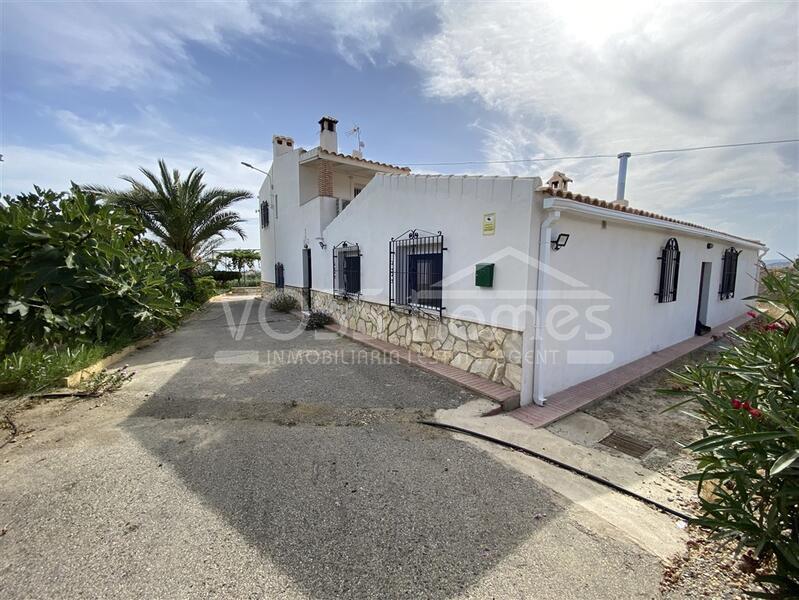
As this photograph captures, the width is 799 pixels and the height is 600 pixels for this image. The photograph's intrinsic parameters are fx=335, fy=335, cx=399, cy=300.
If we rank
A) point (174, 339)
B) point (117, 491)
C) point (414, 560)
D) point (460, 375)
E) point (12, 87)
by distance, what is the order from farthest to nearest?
point (174, 339) < point (460, 375) < point (12, 87) < point (117, 491) < point (414, 560)

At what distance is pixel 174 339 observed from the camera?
10.8m

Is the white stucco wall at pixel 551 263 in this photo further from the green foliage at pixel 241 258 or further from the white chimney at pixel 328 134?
the green foliage at pixel 241 258

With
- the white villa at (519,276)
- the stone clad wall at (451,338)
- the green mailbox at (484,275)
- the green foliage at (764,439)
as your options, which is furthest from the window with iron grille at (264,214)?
the green foliage at (764,439)

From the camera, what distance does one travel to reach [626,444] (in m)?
4.62

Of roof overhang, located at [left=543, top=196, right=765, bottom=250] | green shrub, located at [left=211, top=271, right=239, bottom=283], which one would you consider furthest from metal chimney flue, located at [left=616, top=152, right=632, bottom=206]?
green shrub, located at [left=211, top=271, right=239, bottom=283]

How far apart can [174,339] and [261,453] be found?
8705mm

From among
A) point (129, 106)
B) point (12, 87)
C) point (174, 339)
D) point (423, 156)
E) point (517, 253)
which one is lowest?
point (174, 339)

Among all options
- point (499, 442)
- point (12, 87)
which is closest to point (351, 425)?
point (499, 442)

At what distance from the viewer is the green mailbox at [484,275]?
5.79m

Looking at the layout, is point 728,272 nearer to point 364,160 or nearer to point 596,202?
point 596,202

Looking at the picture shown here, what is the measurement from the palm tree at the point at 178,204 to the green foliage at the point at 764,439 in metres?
16.9

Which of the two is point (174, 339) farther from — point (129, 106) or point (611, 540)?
point (611, 540)

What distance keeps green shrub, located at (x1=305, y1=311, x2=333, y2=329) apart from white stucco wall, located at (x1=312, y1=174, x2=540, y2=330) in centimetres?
310

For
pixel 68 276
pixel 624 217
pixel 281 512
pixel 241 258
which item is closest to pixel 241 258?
pixel 241 258
